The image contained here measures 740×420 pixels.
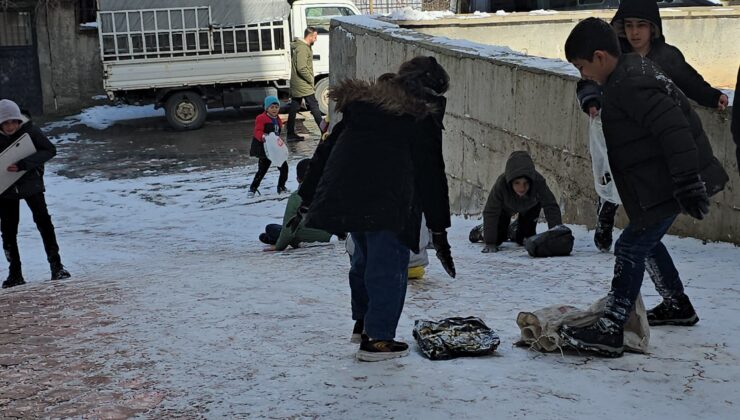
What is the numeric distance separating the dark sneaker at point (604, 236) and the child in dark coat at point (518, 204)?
0.48m

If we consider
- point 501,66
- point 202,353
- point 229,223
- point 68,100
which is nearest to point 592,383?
point 202,353

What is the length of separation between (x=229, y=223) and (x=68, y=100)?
1195 cm

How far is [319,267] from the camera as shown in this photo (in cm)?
721

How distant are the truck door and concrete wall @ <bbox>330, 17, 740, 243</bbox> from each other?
283 inches

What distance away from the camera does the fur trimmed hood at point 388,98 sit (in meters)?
4.15

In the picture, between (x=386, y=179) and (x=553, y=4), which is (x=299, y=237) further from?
(x=553, y=4)

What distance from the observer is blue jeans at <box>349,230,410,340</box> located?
4.23 m

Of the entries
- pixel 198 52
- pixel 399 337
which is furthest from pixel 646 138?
pixel 198 52

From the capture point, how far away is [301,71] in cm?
1702

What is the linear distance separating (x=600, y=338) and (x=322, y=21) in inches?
634

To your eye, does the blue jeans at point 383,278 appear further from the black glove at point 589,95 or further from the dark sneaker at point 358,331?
the black glove at point 589,95

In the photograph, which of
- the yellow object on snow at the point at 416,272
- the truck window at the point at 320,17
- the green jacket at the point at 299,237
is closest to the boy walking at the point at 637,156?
the yellow object on snow at the point at 416,272

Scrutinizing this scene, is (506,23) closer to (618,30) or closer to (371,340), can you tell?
(618,30)

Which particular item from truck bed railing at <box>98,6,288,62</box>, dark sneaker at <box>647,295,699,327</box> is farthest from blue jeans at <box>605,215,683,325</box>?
truck bed railing at <box>98,6,288,62</box>
